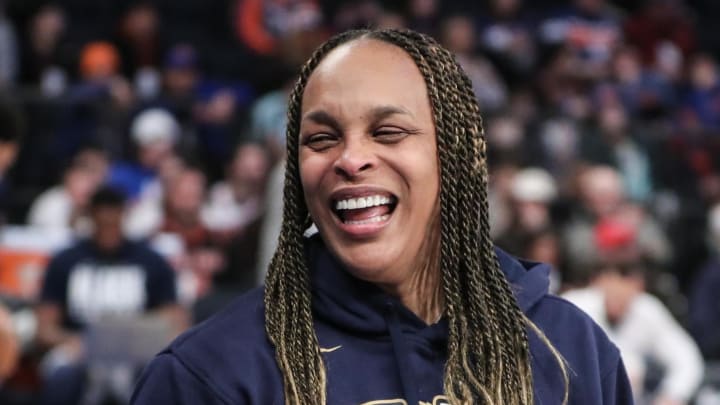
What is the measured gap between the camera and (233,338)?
7.26ft

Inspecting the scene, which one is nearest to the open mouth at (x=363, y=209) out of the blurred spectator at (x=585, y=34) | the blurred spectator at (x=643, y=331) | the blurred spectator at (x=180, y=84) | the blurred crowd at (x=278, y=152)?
the blurred crowd at (x=278, y=152)

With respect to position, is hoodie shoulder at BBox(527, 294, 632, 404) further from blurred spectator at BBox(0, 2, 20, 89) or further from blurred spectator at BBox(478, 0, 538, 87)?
blurred spectator at BBox(478, 0, 538, 87)

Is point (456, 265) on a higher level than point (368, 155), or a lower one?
lower

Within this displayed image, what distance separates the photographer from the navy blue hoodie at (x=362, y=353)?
216 cm

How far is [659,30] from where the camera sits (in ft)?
43.4

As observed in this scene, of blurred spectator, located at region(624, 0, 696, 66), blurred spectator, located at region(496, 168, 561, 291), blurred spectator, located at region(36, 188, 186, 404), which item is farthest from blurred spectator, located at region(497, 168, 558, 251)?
blurred spectator, located at region(624, 0, 696, 66)

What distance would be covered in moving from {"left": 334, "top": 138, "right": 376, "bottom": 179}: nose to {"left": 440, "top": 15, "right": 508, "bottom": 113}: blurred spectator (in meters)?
8.65

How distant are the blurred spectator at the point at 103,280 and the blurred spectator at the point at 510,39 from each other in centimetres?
562

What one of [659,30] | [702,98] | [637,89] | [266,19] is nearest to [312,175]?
[266,19]

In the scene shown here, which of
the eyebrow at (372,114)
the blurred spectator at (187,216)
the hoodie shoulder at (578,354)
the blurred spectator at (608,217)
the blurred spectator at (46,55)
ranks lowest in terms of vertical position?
the blurred spectator at (608,217)

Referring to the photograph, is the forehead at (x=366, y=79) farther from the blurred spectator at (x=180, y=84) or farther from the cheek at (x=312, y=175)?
the blurred spectator at (x=180, y=84)

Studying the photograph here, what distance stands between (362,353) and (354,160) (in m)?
0.34

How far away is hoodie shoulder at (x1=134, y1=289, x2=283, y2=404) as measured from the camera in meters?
2.15

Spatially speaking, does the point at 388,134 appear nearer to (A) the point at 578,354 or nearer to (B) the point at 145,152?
(A) the point at 578,354
